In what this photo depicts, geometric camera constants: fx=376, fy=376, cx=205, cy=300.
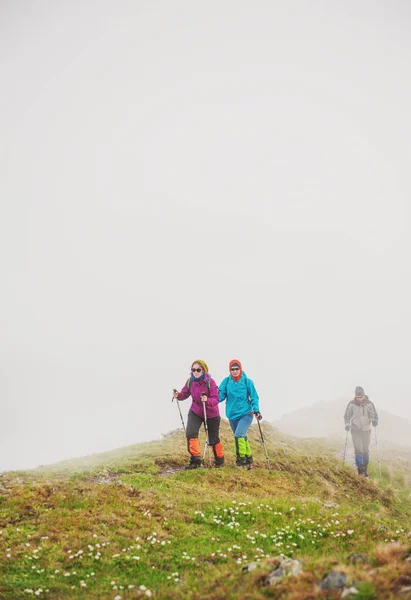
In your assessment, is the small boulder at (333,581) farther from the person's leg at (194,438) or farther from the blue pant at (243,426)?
the person's leg at (194,438)

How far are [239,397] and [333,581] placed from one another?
12833 millimetres

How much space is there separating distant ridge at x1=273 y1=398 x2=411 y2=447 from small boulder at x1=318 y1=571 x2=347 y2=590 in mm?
61784

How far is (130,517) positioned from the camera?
11.4m

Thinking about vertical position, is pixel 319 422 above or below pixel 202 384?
below

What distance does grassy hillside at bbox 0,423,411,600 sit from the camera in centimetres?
719

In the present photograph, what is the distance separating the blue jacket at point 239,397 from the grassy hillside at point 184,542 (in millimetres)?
3448

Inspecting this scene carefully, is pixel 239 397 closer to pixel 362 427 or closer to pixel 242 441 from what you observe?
pixel 242 441

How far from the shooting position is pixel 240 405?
1923 centimetres

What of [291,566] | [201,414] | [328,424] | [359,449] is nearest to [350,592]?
[291,566]

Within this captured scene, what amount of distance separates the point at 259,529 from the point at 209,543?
172 cm

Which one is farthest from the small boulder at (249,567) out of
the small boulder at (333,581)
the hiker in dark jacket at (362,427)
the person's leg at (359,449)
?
the person's leg at (359,449)

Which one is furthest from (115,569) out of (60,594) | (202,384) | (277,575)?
(202,384)

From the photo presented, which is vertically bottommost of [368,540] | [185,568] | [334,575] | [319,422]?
[319,422]

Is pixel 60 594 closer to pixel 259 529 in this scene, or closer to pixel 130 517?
pixel 130 517
